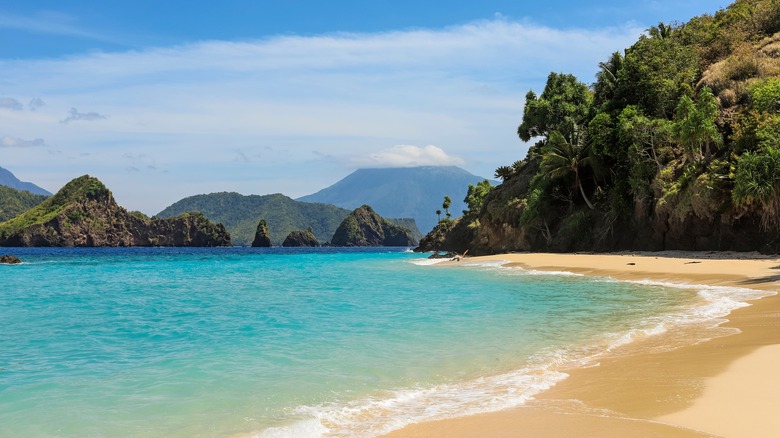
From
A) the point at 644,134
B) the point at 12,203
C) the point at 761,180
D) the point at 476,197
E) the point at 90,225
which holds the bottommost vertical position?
the point at 761,180

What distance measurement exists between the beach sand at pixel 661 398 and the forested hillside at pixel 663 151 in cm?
2194

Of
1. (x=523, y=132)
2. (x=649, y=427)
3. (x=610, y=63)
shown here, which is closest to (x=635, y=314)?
(x=649, y=427)

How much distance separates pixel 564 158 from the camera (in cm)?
4966

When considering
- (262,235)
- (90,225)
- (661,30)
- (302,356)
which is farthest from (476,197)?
(90,225)

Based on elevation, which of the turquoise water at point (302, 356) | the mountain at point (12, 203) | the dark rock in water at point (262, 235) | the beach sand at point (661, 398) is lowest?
the turquoise water at point (302, 356)

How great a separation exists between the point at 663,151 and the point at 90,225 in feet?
548

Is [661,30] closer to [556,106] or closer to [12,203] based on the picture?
[556,106]

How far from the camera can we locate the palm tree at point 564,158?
49.5 m

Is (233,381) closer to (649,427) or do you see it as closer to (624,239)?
(649,427)

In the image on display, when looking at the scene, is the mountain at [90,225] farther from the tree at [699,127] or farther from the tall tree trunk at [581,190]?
the tree at [699,127]

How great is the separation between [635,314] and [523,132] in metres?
54.5

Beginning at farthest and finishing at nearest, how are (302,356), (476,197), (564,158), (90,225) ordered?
(90,225), (476,197), (564,158), (302,356)

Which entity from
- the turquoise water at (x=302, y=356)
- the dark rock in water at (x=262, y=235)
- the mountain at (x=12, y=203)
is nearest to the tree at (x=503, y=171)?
the turquoise water at (x=302, y=356)

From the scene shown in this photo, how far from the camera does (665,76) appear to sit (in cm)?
4334
